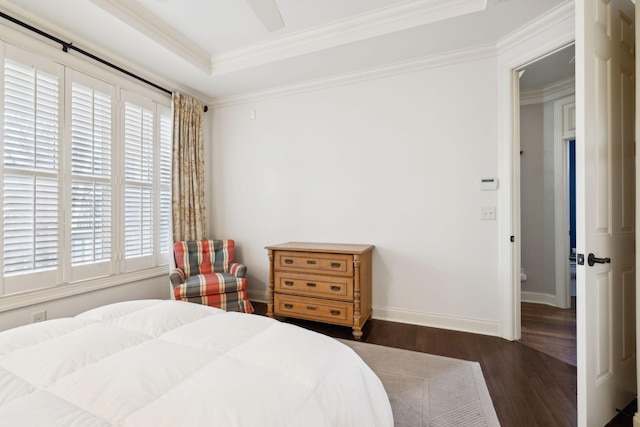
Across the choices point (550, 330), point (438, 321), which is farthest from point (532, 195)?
point (438, 321)

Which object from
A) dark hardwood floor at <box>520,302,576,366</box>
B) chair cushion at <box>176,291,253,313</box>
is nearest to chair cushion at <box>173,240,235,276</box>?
chair cushion at <box>176,291,253,313</box>

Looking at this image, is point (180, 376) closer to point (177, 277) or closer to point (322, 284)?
point (322, 284)

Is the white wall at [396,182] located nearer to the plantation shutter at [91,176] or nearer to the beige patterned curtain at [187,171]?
the beige patterned curtain at [187,171]

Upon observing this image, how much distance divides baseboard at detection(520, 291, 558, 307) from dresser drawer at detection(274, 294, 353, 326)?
256cm

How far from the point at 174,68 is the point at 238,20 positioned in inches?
38.8

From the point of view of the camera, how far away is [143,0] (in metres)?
2.28

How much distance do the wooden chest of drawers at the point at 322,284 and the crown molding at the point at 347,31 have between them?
1921 millimetres

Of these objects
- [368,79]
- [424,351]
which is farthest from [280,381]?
[368,79]

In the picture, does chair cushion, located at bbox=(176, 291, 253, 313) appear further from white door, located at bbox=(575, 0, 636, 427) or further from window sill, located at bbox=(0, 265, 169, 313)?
white door, located at bbox=(575, 0, 636, 427)

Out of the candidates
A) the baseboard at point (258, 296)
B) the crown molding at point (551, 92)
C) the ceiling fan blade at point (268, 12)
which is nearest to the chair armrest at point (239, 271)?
the baseboard at point (258, 296)

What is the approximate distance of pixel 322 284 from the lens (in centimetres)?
280

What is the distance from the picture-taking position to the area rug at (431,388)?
63.6 inches

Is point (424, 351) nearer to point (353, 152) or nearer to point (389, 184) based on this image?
point (389, 184)

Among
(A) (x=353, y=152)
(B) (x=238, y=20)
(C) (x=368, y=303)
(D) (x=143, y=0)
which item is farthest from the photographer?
(A) (x=353, y=152)
